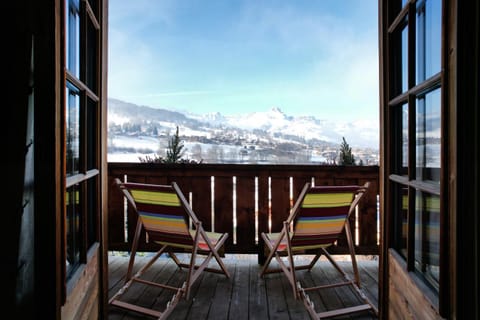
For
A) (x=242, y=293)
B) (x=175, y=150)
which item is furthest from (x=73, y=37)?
(x=175, y=150)

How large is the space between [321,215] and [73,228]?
165 centimetres

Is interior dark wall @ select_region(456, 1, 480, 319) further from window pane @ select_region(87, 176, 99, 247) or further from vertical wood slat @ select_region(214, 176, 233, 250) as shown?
vertical wood slat @ select_region(214, 176, 233, 250)

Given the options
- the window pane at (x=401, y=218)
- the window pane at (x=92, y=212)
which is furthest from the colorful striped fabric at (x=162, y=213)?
the window pane at (x=401, y=218)

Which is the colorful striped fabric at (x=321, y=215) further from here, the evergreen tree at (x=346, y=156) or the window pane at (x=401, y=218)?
the evergreen tree at (x=346, y=156)

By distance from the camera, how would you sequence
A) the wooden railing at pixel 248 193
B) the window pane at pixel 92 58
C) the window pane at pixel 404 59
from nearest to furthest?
1. the window pane at pixel 404 59
2. the window pane at pixel 92 58
3. the wooden railing at pixel 248 193

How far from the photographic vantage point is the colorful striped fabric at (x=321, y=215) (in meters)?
2.45

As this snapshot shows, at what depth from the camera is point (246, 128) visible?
5.17m

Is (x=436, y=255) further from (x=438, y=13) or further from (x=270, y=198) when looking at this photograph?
(x=270, y=198)

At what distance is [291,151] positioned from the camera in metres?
4.32

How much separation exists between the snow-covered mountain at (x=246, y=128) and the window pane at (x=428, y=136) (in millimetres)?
2951

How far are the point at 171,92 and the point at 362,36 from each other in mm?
3414

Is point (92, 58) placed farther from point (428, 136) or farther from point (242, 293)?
point (242, 293)

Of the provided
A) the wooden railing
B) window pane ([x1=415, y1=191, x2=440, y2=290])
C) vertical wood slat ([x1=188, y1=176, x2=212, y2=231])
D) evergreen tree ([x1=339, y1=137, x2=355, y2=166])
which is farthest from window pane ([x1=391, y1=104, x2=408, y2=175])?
vertical wood slat ([x1=188, y1=176, x2=212, y2=231])
